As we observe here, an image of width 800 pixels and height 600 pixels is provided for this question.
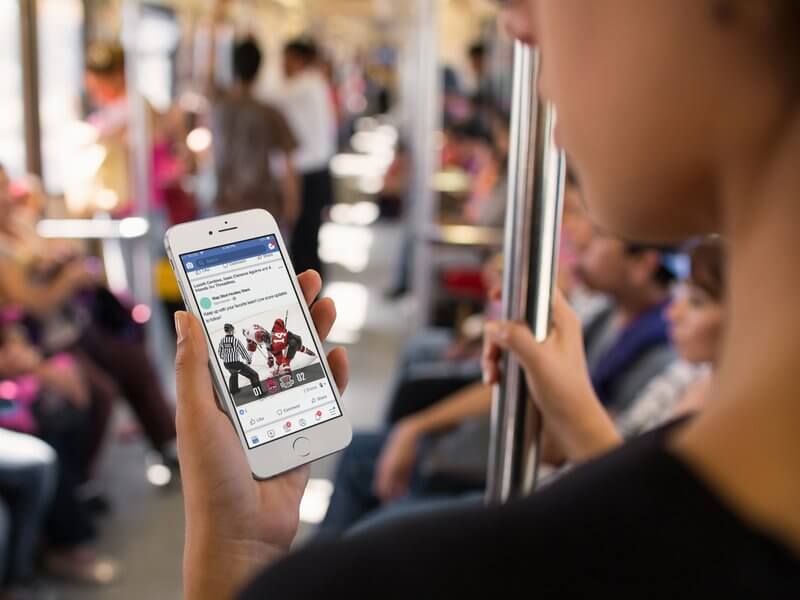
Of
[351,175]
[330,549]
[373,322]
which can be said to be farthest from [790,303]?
[351,175]

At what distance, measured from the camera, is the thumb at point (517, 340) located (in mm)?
722

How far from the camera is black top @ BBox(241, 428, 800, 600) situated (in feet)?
0.88

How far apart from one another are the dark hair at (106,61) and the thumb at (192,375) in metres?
3.40

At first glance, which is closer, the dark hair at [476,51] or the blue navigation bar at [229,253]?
the blue navigation bar at [229,253]

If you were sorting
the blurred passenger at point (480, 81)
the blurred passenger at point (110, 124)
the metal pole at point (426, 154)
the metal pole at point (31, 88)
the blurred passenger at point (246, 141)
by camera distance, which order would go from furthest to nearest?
the blurred passenger at point (480, 81), the blurred passenger at point (246, 141), the metal pole at point (426, 154), the blurred passenger at point (110, 124), the metal pole at point (31, 88)

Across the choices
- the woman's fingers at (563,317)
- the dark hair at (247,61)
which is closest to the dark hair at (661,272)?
the woman's fingers at (563,317)

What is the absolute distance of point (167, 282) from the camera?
3641 mm

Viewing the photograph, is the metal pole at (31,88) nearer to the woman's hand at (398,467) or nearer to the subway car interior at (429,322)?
the subway car interior at (429,322)

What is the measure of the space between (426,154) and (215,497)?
3346 mm

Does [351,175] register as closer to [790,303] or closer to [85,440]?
[85,440]

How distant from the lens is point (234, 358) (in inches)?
26.1

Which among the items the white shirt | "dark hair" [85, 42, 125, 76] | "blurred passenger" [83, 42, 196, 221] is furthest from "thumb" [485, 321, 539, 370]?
the white shirt

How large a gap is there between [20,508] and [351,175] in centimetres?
925

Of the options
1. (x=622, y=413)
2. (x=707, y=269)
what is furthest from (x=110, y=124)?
(x=707, y=269)
